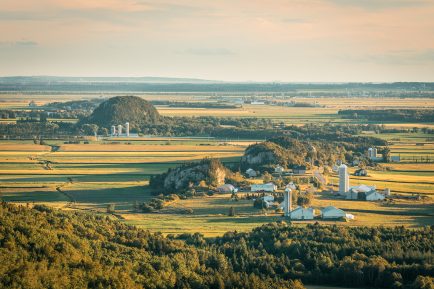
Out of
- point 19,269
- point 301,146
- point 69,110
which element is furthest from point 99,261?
point 69,110

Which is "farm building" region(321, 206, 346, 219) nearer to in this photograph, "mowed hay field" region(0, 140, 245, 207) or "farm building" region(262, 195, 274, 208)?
"farm building" region(262, 195, 274, 208)

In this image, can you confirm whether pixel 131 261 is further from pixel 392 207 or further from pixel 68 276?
pixel 392 207

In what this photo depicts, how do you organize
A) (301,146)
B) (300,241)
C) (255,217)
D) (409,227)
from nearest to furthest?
(300,241) → (409,227) → (255,217) → (301,146)

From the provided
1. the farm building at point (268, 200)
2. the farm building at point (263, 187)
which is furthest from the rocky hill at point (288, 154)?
the farm building at point (268, 200)

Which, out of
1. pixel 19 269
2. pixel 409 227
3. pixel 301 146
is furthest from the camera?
pixel 301 146

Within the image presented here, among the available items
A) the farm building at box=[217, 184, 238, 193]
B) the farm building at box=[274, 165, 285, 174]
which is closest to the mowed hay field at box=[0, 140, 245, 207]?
the farm building at box=[217, 184, 238, 193]

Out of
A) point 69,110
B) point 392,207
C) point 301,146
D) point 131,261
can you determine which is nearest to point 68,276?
point 131,261

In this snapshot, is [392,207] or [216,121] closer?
[392,207]
